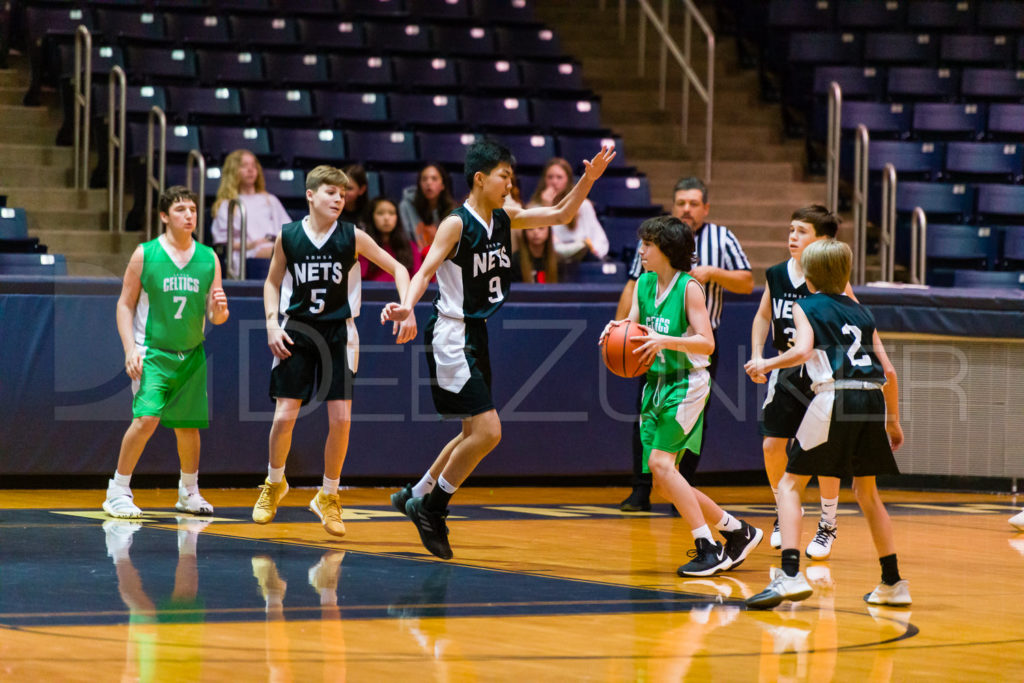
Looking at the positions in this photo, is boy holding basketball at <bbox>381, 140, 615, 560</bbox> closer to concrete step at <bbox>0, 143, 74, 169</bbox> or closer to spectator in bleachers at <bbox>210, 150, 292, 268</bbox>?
spectator in bleachers at <bbox>210, 150, 292, 268</bbox>

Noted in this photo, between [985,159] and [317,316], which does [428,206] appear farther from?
[985,159]

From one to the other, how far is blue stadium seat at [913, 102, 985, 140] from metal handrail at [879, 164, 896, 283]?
1772 mm

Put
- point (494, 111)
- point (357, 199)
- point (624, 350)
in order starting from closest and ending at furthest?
point (624, 350)
point (357, 199)
point (494, 111)

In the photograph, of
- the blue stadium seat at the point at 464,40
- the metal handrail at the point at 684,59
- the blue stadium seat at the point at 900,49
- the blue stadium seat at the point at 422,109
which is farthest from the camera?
the blue stadium seat at the point at 900,49

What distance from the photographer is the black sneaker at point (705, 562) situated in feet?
22.8

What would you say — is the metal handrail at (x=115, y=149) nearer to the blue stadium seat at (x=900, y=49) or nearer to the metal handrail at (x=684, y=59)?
the metal handrail at (x=684, y=59)

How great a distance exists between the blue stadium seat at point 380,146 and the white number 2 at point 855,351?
→ 711 centimetres

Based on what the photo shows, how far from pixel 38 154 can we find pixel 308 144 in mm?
2253

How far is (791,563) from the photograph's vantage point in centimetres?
618

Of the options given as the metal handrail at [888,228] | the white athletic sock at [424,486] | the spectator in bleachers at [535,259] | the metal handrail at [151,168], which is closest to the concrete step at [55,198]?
the metal handrail at [151,168]

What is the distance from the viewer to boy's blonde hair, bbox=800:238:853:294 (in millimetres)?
6383

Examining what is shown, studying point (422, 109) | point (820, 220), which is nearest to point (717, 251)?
point (820, 220)

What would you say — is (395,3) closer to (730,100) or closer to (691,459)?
(730,100)

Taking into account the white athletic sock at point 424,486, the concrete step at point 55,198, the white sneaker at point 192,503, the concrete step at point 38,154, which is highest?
the concrete step at point 38,154
